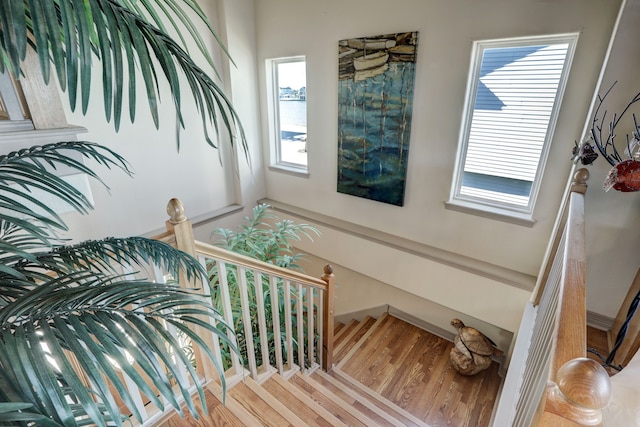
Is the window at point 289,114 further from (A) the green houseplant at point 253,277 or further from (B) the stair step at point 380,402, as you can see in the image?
(B) the stair step at point 380,402

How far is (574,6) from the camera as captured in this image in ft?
6.56

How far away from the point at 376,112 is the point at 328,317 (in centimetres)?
199

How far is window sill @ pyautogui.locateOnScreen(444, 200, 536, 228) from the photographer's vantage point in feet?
8.39

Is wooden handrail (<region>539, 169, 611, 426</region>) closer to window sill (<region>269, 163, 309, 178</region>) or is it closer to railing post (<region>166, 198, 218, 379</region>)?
railing post (<region>166, 198, 218, 379</region>)

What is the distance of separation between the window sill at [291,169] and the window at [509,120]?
5.98ft

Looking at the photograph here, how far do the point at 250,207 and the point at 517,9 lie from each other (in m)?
3.45

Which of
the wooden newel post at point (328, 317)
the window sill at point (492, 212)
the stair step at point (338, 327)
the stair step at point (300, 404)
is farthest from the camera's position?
the stair step at point (338, 327)

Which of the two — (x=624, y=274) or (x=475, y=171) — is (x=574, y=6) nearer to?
(x=475, y=171)

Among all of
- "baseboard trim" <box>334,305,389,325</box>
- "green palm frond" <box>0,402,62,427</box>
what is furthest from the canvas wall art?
"green palm frond" <box>0,402,62,427</box>

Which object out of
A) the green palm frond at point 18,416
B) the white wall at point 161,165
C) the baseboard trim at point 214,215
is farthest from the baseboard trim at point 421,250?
the green palm frond at point 18,416

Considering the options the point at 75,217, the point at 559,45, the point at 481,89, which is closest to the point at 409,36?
the point at 481,89

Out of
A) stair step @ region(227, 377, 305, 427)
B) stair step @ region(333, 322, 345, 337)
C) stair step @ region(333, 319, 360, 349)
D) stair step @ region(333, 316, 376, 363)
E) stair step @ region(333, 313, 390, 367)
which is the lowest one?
stair step @ region(333, 322, 345, 337)

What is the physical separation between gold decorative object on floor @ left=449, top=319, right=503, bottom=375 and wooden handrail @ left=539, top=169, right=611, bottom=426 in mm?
2256

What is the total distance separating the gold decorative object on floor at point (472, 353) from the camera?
2.84 meters
